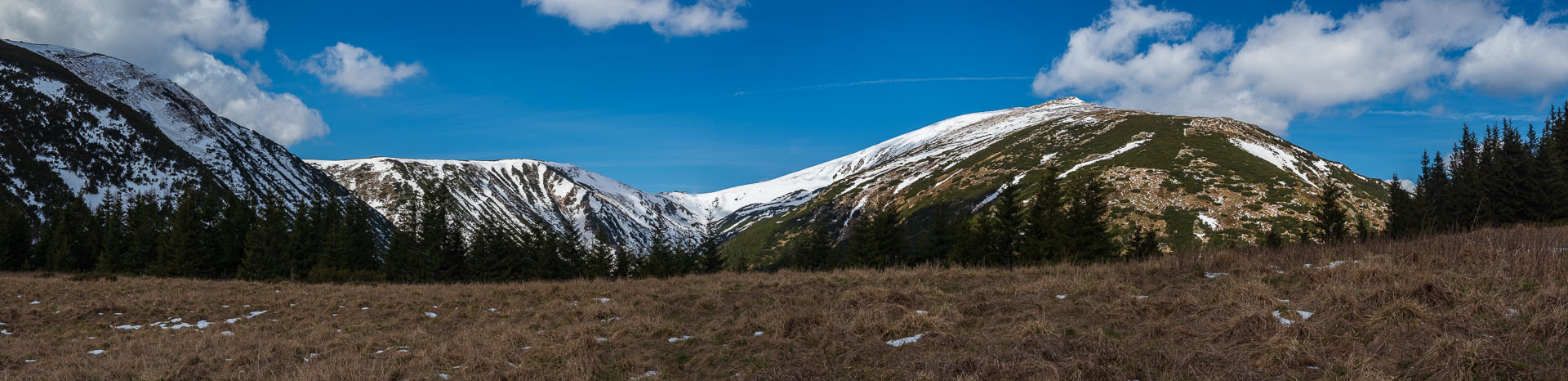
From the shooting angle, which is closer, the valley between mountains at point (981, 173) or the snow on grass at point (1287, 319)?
the snow on grass at point (1287, 319)

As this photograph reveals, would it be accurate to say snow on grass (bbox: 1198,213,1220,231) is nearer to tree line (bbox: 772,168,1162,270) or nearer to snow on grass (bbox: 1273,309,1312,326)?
tree line (bbox: 772,168,1162,270)

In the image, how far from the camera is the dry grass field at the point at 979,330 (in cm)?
774

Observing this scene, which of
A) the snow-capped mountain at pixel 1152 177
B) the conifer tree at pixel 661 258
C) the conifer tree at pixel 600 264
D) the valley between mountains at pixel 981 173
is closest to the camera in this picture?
the conifer tree at pixel 600 264

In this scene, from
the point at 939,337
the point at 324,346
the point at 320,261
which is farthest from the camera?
the point at 320,261

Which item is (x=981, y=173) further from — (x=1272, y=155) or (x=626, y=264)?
(x=626, y=264)

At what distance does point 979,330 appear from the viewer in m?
10.5

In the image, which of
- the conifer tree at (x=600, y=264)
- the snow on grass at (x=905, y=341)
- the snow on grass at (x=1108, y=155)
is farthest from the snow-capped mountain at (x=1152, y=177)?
the snow on grass at (x=905, y=341)

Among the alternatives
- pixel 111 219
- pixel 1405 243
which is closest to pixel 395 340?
pixel 1405 243

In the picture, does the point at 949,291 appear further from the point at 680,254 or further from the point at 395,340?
the point at 680,254

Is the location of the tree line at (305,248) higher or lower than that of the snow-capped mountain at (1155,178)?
lower

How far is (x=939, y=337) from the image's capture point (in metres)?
10.1

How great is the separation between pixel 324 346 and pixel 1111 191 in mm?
98038

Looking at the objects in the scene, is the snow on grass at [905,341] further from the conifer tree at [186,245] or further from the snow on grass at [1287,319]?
the conifer tree at [186,245]

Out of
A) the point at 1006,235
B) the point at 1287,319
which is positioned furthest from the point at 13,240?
the point at 1287,319
